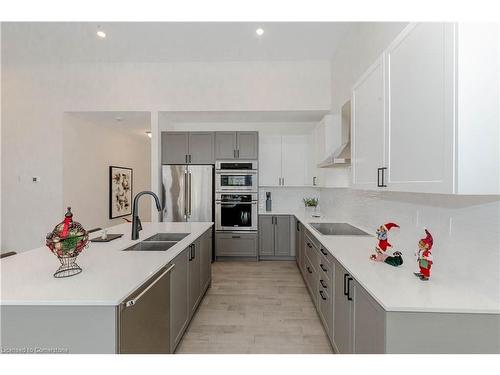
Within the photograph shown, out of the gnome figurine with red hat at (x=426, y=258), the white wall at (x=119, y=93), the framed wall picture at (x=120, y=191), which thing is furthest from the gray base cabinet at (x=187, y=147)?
the gnome figurine with red hat at (x=426, y=258)

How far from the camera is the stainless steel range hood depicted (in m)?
2.71

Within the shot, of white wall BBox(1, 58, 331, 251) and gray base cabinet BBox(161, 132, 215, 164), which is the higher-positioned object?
white wall BBox(1, 58, 331, 251)

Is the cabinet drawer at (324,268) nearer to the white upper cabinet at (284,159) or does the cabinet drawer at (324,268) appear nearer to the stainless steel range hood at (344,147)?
the stainless steel range hood at (344,147)

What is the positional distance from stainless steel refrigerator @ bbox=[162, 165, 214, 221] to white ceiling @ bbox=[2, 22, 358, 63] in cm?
180

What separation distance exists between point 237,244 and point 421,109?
374cm

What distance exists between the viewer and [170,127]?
4.75 m

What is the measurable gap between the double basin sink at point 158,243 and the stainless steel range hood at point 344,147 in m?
1.84

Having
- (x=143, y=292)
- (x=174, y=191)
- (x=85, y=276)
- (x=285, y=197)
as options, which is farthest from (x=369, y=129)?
(x=174, y=191)

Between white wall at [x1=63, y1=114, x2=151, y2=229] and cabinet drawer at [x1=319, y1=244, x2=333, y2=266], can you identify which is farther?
white wall at [x1=63, y1=114, x2=151, y2=229]

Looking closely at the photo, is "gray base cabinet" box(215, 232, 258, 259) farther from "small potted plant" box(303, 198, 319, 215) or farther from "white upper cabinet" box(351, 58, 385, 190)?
"white upper cabinet" box(351, 58, 385, 190)

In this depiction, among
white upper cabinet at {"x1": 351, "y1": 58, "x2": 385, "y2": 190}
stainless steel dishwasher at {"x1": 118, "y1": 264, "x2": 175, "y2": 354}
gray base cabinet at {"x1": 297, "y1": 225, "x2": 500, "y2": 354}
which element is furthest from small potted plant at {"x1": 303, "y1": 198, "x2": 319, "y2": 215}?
stainless steel dishwasher at {"x1": 118, "y1": 264, "x2": 175, "y2": 354}

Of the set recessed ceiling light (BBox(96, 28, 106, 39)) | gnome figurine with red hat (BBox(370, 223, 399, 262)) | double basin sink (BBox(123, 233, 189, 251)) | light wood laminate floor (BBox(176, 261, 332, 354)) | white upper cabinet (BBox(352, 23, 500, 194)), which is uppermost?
recessed ceiling light (BBox(96, 28, 106, 39))

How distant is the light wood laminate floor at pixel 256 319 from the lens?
2.15 metres

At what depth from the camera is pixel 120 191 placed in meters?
5.95
